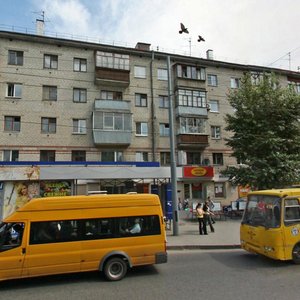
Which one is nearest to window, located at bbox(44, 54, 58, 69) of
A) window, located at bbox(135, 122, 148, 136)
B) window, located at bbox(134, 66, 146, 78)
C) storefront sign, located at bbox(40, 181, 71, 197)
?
window, located at bbox(134, 66, 146, 78)

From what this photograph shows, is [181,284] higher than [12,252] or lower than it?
lower

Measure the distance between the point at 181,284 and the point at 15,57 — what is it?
83.7 feet

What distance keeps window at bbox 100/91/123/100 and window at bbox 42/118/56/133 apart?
4.94 metres

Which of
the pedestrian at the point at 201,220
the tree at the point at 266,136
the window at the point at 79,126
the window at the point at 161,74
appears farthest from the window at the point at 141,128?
the pedestrian at the point at 201,220

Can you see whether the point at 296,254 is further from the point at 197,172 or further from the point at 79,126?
the point at 79,126

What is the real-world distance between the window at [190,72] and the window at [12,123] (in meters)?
15.5

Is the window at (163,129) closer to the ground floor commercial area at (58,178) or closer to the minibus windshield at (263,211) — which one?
the ground floor commercial area at (58,178)

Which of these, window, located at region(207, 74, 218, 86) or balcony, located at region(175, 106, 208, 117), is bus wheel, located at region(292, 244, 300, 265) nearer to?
balcony, located at region(175, 106, 208, 117)

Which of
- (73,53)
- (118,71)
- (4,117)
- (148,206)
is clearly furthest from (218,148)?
(148,206)

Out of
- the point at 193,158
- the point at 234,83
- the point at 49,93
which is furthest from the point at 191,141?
the point at 49,93

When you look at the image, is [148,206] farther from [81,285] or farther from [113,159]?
[113,159]

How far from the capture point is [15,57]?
2675cm

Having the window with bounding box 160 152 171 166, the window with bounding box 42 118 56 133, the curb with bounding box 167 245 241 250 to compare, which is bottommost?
the curb with bounding box 167 245 241 250

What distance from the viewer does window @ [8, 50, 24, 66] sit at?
26555 millimetres
